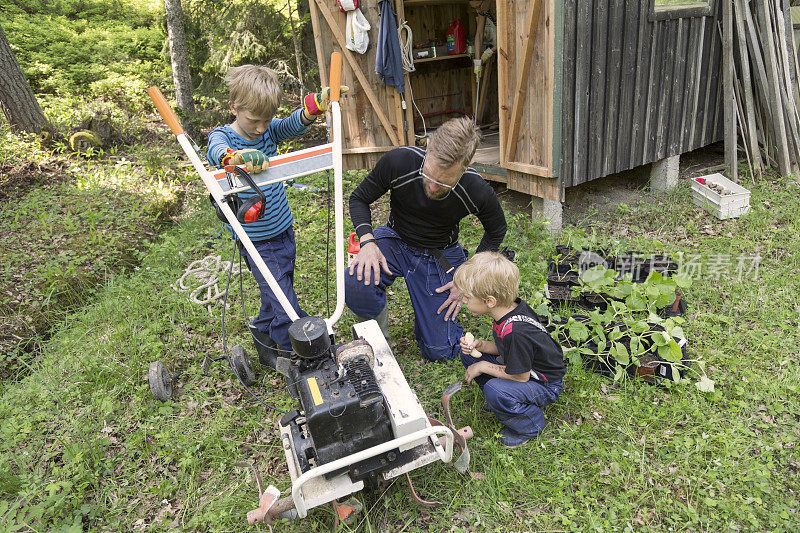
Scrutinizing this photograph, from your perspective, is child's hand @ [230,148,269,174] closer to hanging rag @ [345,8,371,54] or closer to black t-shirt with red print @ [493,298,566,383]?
black t-shirt with red print @ [493,298,566,383]

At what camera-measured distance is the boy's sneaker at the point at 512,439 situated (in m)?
2.77

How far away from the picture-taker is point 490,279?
257cm

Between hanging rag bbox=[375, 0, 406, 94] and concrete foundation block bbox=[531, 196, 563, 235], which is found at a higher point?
hanging rag bbox=[375, 0, 406, 94]

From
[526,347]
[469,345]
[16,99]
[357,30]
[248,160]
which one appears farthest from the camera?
[16,99]

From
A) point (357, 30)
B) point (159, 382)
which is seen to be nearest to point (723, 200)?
point (357, 30)

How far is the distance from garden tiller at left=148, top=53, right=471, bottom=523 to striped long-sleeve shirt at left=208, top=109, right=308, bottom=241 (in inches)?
17.7

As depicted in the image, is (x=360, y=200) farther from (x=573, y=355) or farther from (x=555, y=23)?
(x=555, y=23)

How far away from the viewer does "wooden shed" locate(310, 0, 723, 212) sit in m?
4.60

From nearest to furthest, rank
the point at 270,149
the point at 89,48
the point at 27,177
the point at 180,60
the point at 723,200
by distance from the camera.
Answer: the point at 270,149 → the point at 723,200 → the point at 27,177 → the point at 180,60 → the point at 89,48

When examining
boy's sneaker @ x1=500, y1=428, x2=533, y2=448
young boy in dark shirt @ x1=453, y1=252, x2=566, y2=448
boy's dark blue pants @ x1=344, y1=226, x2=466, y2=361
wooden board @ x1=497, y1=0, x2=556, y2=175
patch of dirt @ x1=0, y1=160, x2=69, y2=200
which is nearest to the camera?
young boy in dark shirt @ x1=453, y1=252, x2=566, y2=448

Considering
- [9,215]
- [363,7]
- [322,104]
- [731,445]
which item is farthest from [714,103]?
[9,215]

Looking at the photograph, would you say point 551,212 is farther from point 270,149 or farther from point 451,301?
point 270,149

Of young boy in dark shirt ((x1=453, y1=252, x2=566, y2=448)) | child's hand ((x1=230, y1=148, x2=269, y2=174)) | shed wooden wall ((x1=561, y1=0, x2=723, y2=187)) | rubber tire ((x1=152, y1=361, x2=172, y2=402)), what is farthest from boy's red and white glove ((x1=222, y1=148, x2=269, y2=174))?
shed wooden wall ((x1=561, y1=0, x2=723, y2=187))

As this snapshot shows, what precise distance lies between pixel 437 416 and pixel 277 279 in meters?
1.37
